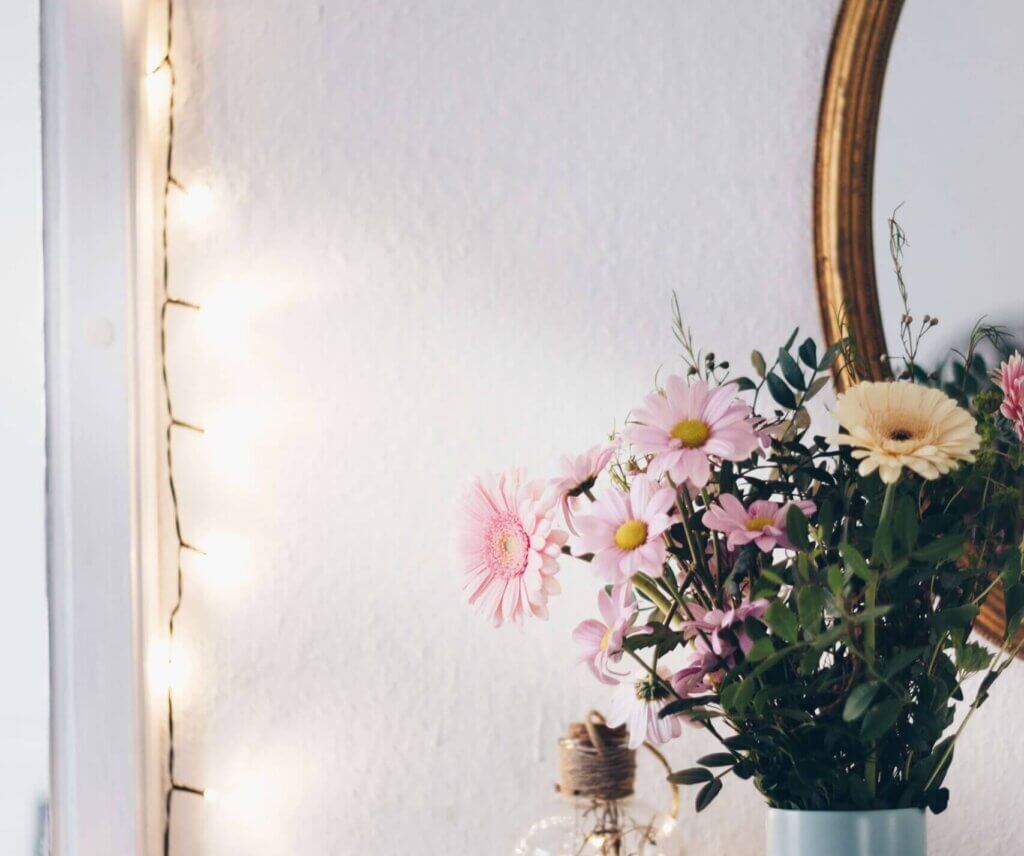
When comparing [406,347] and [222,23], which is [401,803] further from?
[222,23]

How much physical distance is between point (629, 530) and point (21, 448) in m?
0.78

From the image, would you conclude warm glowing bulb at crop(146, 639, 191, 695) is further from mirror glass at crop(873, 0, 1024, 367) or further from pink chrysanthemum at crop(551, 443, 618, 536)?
mirror glass at crop(873, 0, 1024, 367)

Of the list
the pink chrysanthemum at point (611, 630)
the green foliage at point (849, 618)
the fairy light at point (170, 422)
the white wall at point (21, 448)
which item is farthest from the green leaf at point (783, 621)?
the white wall at point (21, 448)

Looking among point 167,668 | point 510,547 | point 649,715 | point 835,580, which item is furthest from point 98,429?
point 835,580

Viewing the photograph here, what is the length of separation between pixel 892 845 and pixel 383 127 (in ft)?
2.85

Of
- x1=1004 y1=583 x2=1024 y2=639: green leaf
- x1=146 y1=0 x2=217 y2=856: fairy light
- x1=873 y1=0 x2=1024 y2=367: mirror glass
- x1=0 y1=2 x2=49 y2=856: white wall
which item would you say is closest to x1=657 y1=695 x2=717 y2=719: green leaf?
x1=1004 y1=583 x2=1024 y2=639: green leaf

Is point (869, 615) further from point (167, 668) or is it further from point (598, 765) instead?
point (167, 668)

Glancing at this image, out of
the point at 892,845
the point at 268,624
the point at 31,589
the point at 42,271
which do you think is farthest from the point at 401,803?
the point at 42,271

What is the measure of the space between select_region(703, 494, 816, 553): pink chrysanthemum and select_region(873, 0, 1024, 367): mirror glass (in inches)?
15.0

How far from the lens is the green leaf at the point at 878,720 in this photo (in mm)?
708

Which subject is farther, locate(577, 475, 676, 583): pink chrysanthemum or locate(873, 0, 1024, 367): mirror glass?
locate(873, 0, 1024, 367): mirror glass

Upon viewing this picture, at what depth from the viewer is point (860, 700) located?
2.33ft

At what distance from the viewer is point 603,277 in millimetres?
1173

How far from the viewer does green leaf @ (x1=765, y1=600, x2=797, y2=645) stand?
717mm
